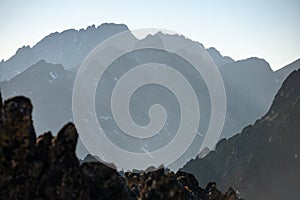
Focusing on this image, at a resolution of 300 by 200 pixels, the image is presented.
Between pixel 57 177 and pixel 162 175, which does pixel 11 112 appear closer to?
pixel 57 177

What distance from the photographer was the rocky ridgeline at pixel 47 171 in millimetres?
28344

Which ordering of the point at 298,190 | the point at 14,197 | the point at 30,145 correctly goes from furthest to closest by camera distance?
the point at 298,190 < the point at 30,145 < the point at 14,197

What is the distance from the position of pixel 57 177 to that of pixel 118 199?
5145 mm

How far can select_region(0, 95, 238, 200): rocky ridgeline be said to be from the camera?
2834 centimetres

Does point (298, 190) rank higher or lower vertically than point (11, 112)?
higher

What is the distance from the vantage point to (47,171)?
29.4 m

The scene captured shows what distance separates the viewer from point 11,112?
2978 centimetres

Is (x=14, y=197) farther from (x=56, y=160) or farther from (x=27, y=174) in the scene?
(x=56, y=160)

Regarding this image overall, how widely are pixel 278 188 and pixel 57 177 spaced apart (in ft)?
597

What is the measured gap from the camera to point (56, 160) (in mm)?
30172

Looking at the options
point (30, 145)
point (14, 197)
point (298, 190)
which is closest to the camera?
point (14, 197)

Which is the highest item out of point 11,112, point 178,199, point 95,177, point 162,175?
point 11,112

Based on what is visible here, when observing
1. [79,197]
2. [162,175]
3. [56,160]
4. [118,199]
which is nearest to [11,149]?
[56,160]

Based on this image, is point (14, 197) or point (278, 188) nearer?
point (14, 197)
